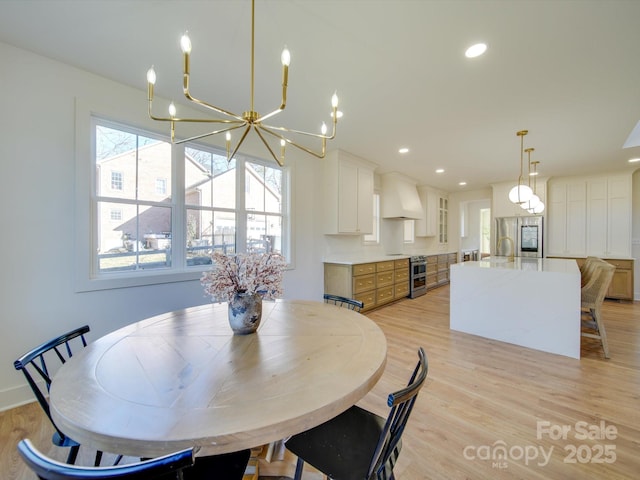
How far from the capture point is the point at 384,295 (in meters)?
4.79

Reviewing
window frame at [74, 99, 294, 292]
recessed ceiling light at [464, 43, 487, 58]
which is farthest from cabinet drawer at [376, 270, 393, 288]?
recessed ceiling light at [464, 43, 487, 58]

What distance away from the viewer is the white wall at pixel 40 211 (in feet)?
6.36

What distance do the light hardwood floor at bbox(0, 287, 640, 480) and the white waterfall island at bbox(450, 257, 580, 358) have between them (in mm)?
183

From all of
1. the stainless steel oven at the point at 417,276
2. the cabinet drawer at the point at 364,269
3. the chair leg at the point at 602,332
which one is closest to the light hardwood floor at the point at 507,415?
the chair leg at the point at 602,332

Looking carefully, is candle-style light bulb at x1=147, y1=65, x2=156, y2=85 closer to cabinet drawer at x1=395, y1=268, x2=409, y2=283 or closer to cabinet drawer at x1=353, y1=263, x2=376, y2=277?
cabinet drawer at x1=353, y1=263, x2=376, y2=277

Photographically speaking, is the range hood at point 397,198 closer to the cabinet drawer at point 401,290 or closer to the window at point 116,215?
the cabinet drawer at point 401,290

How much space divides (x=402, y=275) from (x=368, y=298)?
1248 millimetres

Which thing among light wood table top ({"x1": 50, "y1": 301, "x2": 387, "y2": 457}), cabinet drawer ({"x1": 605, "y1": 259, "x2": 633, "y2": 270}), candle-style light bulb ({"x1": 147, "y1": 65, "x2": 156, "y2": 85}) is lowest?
light wood table top ({"x1": 50, "y1": 301, "x2": 387, "y2": 457})

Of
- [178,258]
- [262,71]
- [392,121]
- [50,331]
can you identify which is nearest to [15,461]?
[50,331]

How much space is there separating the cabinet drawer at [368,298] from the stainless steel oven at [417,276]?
54.9 inches

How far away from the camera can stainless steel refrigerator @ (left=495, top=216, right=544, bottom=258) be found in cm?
582

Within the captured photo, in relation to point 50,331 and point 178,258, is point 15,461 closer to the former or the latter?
point 50,331

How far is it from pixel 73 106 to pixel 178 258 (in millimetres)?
1572

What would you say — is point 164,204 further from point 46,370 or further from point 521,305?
point 521,305
